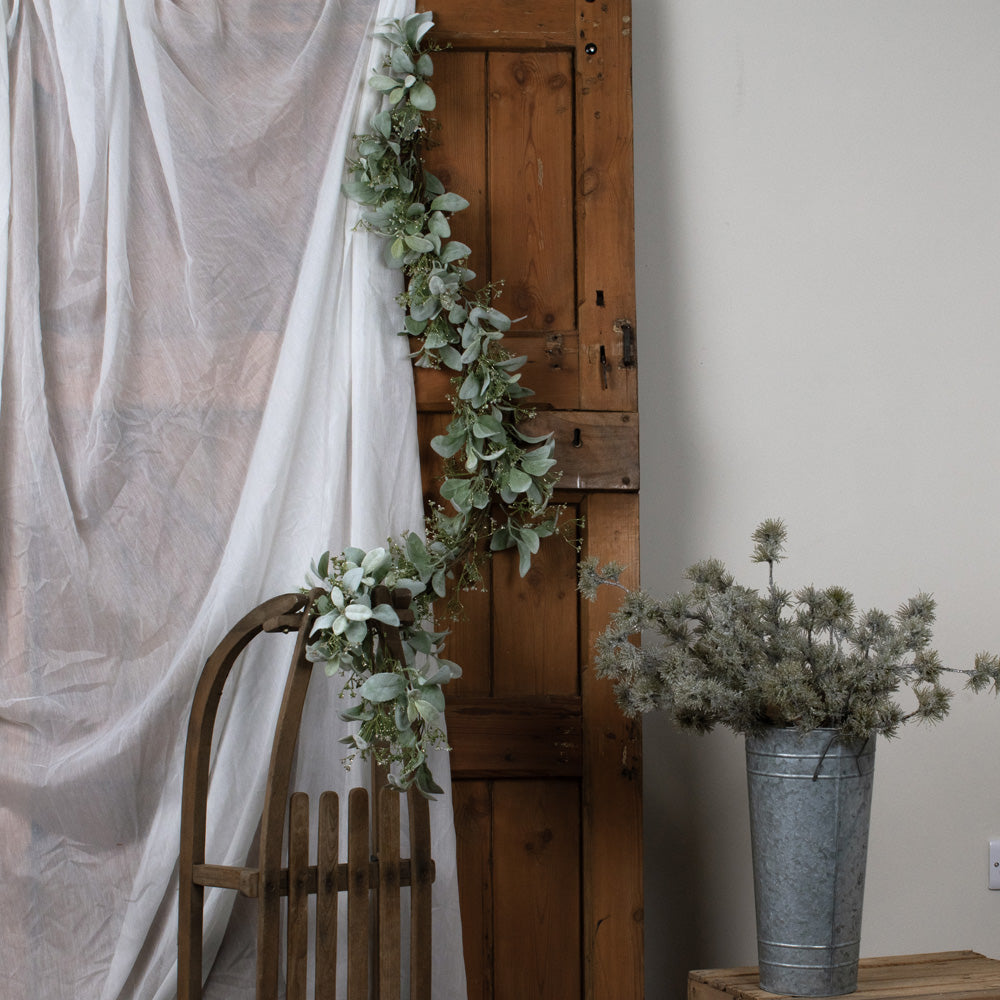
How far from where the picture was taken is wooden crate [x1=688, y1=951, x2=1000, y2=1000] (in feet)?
3.87

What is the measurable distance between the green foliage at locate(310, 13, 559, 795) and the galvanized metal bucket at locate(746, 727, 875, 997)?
0.43m

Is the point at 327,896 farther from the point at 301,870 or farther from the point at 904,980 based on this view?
the point at 904,980

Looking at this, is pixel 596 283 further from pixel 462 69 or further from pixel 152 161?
pixel 152 161

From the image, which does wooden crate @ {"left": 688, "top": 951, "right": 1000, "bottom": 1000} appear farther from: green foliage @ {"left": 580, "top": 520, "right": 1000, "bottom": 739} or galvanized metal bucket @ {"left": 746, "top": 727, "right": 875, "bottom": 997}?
green foliage @ {"left": 580, "top": 520, "right": 1000, "bottom": 739}

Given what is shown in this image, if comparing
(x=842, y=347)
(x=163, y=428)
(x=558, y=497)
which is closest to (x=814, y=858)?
(x=558, y=497)

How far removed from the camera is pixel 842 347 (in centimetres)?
167

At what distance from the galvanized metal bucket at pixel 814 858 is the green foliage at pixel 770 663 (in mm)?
32

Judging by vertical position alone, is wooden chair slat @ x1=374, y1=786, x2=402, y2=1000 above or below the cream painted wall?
below

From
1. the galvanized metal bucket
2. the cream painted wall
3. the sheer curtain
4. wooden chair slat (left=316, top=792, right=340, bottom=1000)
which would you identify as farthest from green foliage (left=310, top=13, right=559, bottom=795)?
the galvanized metal bucket

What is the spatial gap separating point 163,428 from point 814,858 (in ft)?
3.19

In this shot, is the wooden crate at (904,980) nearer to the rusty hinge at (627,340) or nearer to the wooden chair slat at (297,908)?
the wooden chair slat at (297,908)

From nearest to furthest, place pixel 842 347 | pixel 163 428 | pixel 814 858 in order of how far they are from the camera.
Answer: pixel 814 858
pixel 163 428
pixel 842 347

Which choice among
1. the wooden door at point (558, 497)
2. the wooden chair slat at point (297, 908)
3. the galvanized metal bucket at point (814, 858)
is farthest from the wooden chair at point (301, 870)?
the galvanized metal bucket at point (814, 858)

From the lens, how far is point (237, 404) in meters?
1.43
